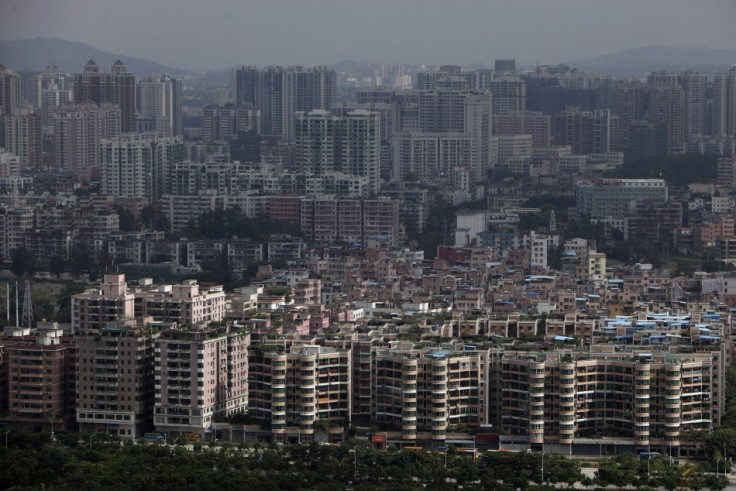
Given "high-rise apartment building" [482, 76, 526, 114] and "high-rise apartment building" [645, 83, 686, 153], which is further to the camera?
"high-rise apartment building" [482, 76, 526, 114]

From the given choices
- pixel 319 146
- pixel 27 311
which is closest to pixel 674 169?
pixel 319 146

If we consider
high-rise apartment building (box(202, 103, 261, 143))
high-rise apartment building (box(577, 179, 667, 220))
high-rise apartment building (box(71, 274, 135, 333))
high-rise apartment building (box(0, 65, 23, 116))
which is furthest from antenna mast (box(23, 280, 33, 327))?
high-rise apartment building (box(202, 103, 261, 143))

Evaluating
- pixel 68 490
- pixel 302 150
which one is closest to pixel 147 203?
pixel 302 150

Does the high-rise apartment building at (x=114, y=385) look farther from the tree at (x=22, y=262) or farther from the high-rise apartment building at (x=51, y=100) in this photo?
the high-rise apartment building at (x=51, y=100)

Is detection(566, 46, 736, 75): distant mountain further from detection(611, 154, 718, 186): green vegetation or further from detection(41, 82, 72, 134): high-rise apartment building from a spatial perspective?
detection(41, 82, 72, 134): high-rise apartment building

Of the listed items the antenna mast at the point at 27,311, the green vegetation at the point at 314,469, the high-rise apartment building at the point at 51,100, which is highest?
the high-rise apartment building at the point at 51,100

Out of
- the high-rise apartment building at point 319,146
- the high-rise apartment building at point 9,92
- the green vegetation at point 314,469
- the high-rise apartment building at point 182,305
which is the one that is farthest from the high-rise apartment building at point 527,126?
the green vegetation at point 314,469

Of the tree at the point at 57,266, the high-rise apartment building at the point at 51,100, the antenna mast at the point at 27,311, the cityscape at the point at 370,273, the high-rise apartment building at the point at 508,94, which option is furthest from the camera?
the high-rise apartment building at the point at 508,94
